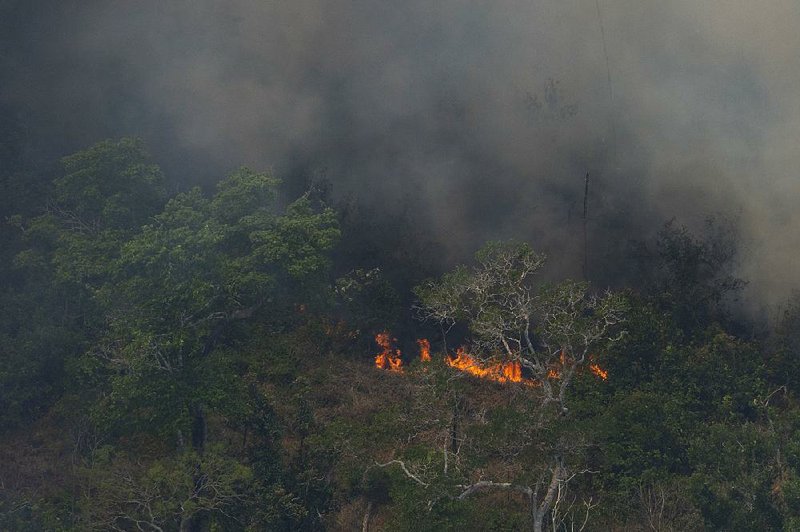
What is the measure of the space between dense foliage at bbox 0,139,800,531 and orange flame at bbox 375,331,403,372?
74.8 inches

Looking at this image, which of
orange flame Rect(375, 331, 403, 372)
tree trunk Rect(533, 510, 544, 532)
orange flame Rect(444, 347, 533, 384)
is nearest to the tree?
tree trunk Rect(533, 510, 544, 532)

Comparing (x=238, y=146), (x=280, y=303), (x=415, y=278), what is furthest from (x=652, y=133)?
(x=280, y=303)

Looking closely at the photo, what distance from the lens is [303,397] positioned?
1258 inches

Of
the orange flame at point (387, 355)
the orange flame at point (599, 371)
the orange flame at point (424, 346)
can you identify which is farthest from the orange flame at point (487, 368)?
the orange flame at point (387, 355)

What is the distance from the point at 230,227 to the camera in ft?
101

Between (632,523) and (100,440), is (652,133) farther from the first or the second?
(100,440)

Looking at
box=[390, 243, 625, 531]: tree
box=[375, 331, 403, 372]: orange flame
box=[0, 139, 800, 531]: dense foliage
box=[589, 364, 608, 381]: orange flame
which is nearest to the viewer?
box=[390, 243, 625, 531]: tree

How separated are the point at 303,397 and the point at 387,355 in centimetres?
932

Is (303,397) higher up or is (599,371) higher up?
(599,371)

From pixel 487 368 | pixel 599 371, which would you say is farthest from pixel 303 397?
pixel 599 371

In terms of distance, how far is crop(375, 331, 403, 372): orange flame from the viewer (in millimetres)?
40375

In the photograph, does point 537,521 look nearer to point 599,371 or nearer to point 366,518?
point 366,518

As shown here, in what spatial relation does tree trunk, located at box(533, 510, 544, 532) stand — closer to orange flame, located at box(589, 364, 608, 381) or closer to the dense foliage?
A: the dense foliage

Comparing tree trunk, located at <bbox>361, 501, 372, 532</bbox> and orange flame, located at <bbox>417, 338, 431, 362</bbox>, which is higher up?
orange flame, located at <bbox>417, 338, 431, 362</bbox>
